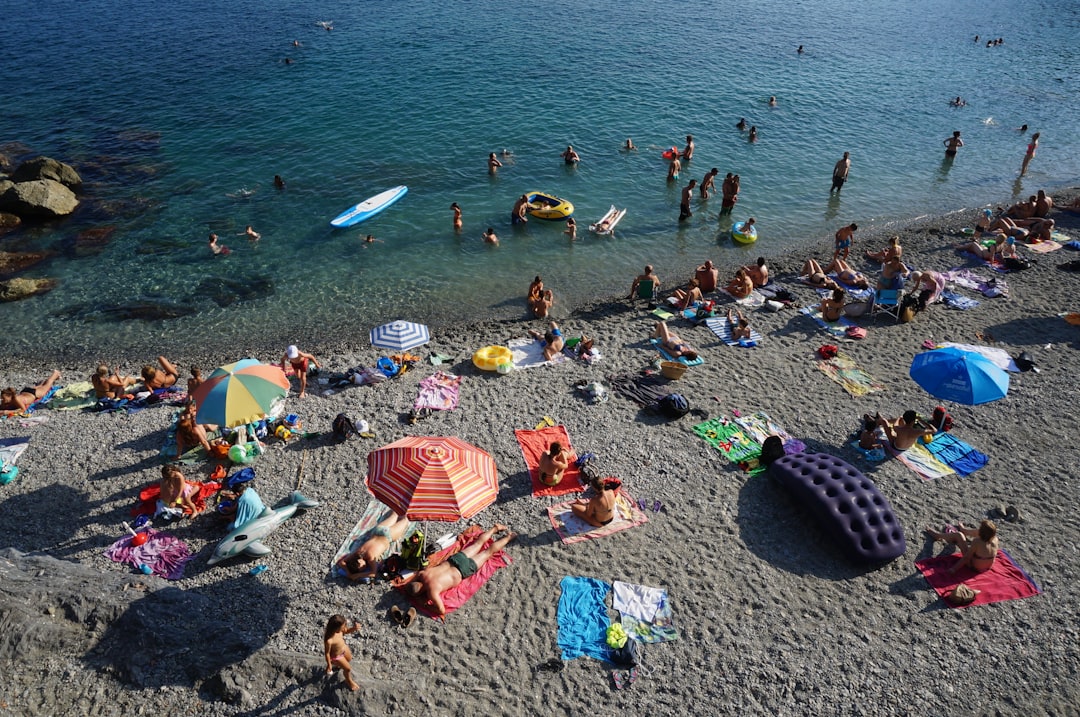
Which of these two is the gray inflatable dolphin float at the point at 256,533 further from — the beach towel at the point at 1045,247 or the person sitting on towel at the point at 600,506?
the beach towel at the point at 1045,247

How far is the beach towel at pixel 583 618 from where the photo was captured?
9.36 meters

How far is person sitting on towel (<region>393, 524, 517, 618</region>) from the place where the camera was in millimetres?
9836

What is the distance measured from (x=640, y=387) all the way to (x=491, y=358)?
13.0 feet

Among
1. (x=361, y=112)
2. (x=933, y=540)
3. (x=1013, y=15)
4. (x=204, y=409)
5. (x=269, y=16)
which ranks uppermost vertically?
(x=1013, y=15)

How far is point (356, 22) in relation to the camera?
1976 inches

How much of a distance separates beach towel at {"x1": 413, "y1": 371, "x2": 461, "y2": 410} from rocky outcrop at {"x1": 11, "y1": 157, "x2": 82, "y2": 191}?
70.7 feet

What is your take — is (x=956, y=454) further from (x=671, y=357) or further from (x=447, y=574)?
(x=447, y=574)

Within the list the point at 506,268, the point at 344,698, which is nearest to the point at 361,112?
the point at 506,268

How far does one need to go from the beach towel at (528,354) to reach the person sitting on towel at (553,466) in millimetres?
4321

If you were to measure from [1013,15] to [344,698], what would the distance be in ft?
275

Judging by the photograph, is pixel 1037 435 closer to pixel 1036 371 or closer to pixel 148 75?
pixel 1036 371

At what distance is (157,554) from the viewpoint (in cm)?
1073

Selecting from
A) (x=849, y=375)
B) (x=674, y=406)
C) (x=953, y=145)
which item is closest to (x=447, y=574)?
(x=674, y=406)

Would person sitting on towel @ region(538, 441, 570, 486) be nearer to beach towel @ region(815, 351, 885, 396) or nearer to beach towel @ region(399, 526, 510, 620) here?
beach towel @ region(399, 526, 510, 620)
